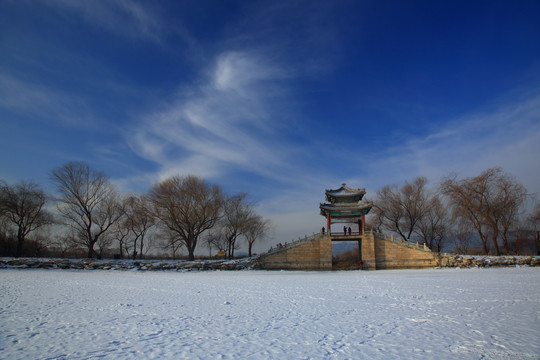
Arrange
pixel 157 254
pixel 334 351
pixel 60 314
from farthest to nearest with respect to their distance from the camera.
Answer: pixel 157 254
pixel 60 314
pixel 334 351

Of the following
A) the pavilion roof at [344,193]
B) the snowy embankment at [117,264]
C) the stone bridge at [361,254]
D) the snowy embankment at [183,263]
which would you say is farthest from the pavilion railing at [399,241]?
the snowy embankment at [117,264]

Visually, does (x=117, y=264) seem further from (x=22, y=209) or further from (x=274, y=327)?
(x=274, y=327)

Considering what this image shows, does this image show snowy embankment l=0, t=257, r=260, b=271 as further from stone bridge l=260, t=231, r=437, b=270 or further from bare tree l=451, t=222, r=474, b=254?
bare tree l=451, t=222, r=474, b=254

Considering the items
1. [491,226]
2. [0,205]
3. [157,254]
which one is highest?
[0,205]

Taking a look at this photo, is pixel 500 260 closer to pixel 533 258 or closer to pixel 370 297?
pixel 533 258

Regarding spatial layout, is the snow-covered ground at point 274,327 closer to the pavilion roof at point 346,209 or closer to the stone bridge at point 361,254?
the stone bridge at point 361,254

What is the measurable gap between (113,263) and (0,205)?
11.6 metres

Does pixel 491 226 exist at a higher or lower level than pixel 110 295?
higher

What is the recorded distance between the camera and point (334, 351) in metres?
4.44

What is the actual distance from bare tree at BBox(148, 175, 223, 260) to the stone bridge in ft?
25.4

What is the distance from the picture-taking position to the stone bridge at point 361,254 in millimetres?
27047

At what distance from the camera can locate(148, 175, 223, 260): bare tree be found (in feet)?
100

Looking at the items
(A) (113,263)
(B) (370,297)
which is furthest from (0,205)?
(B) (370,297)

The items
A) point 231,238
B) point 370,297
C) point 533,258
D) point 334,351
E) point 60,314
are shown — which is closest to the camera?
point 334,351
